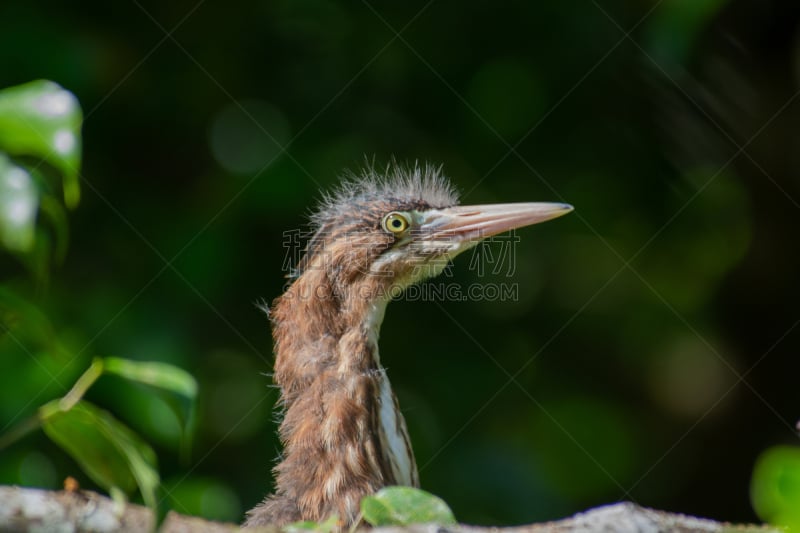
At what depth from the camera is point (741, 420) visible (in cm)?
498

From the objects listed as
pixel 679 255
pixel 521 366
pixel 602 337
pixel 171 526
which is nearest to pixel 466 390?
pixel 521 366

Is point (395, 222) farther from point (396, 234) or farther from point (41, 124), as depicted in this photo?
point (41, 124)

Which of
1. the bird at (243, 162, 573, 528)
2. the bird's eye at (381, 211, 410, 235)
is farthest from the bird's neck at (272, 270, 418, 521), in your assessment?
the bird's eye at (381, 211, 410, 235)

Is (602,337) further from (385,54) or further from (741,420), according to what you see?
(385,54)

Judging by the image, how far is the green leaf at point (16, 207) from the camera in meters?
1.27

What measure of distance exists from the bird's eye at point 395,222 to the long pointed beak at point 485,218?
121 millimetres

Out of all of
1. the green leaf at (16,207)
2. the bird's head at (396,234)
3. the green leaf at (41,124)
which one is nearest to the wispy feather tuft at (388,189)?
the bird's head at (396,234)

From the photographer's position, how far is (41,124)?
1338mm

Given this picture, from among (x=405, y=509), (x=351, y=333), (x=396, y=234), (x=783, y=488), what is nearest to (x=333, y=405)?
(x=351, y=333)

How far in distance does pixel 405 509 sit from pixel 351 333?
1751mm

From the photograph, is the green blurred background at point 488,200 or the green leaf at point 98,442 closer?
the green leaf at point 98,442

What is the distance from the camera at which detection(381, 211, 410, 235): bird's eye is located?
12.0 ft

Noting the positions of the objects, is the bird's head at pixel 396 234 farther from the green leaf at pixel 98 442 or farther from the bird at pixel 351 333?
the green leaf at pixel 98 442

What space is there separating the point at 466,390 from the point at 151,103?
6.60 ft
